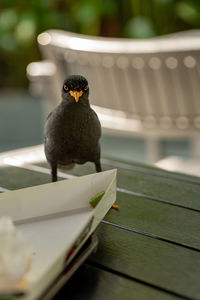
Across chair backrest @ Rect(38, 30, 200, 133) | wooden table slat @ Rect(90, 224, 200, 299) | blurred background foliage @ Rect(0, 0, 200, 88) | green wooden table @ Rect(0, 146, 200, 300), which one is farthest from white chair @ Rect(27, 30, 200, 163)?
blurred background foliage @ Rect(0, 0, 200, 88)

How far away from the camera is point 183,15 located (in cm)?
397

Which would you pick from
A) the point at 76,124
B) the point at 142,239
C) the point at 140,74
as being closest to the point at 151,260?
the point at 142,239

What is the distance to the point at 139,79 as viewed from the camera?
79.7 inches

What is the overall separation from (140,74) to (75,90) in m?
1.26

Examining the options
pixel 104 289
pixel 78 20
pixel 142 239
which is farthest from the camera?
pixel 78 20

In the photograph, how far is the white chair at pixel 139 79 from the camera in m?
1.91

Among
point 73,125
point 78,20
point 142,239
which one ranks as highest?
point 73,125

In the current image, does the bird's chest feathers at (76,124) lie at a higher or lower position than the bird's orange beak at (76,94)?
lower

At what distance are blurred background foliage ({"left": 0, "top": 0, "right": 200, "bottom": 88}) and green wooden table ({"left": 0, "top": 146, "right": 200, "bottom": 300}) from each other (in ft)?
9.69

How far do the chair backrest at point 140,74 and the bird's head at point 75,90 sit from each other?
1.14 meters

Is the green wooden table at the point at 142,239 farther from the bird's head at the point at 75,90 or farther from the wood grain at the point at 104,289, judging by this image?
the bird's head at the point at 75,90

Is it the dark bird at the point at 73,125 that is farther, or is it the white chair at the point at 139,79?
the white chair at the point at 139,79

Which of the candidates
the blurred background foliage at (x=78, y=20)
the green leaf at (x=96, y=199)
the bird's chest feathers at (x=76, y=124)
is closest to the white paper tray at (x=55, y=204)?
the green leaf at (x=96, y=199)

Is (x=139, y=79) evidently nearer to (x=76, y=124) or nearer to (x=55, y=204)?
(x=76, y=124)
